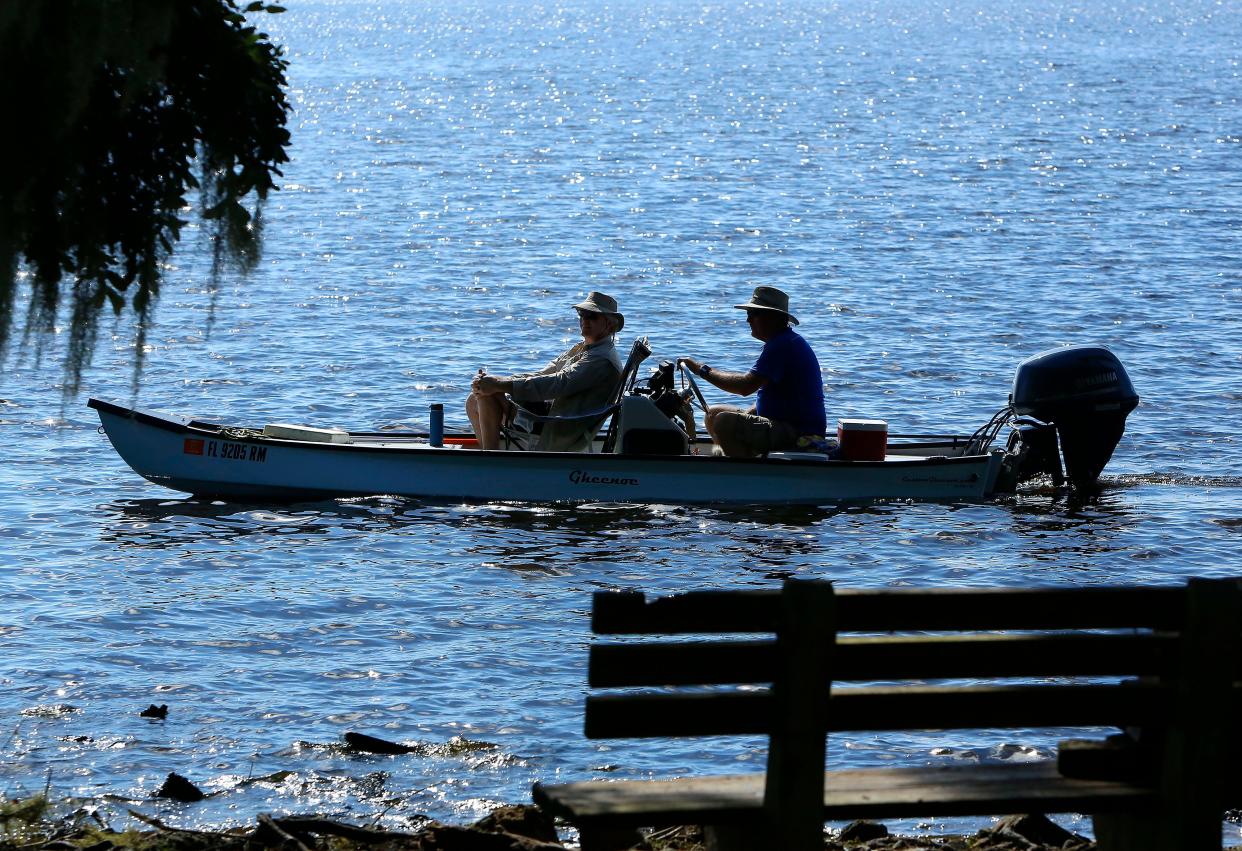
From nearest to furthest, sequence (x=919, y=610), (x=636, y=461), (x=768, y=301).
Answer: (x=919, y=610), (x=636, y=461), (x=768, y=301)

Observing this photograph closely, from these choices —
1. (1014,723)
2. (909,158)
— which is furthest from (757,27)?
(1014,723)

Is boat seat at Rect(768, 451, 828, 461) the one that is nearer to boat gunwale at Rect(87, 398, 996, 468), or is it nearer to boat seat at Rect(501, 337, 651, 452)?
boat gunwale at Rect(87, 398, 996, 468)

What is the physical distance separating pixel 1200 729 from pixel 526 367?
60.1ft

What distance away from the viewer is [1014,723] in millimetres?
4984

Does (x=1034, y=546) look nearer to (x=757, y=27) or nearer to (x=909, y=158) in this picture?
(x=909, y=158)

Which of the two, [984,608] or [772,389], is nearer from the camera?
[984,608]

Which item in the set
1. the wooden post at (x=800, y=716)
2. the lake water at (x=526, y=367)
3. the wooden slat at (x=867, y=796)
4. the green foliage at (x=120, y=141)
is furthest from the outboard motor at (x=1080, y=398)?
the wooden post at (x=800, y=716)

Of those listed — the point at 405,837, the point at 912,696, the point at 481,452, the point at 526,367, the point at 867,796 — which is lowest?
the point at 405,837

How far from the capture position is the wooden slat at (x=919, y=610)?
4.67m

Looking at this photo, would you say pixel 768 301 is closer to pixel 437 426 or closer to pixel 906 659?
pixel 437 426

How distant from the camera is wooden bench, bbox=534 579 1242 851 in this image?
4742 millimetres

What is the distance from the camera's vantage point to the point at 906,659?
4828mm

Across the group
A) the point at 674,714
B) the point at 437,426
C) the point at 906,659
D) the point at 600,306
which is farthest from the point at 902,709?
the point at 437,426

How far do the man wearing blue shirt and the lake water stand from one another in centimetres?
62
